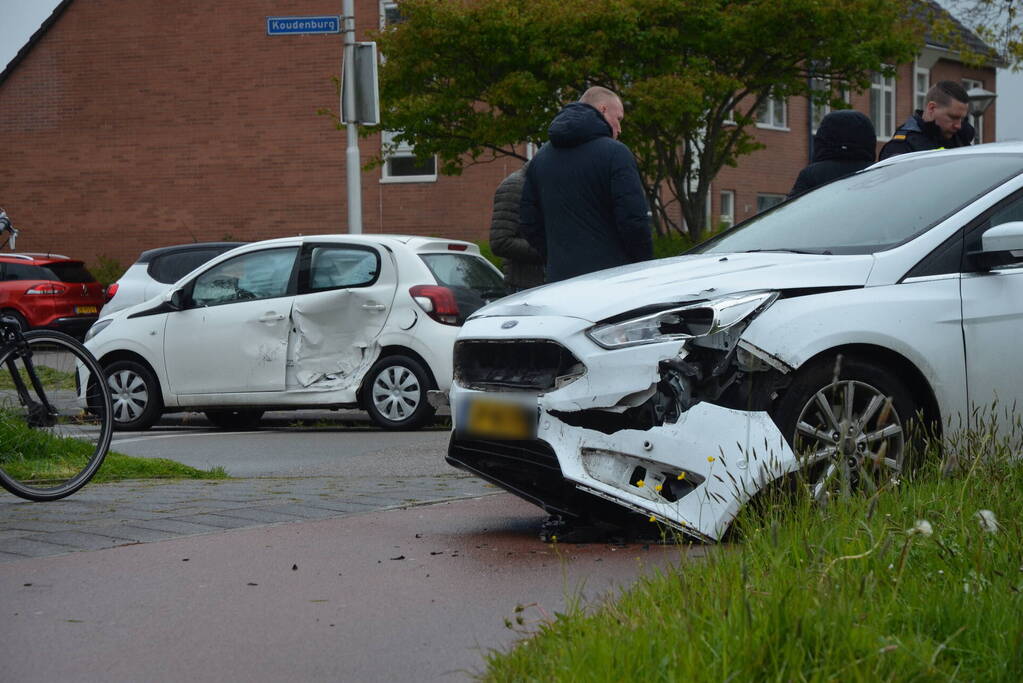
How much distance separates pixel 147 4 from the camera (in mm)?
32031

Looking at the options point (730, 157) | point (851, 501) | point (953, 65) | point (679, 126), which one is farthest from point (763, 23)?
point (953, 65)

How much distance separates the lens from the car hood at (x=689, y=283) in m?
5.19

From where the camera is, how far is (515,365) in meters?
5.47

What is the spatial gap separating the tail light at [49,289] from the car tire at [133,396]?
37.2 ft

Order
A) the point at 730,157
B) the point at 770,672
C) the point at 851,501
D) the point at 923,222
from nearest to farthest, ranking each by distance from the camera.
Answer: the point at 770,672 < the point at 851,501 < the point at 923,222 < the point at 730,157

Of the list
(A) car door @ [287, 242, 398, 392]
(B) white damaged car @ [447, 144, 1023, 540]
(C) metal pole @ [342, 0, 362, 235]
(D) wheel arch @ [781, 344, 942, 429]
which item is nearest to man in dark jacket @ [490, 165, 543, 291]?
(A) car door @ [287, 242, 398, 392]

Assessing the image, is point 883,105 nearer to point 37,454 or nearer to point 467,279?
point 467,279

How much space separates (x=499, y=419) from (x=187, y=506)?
6.57 ft

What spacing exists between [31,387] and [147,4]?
87.7 feet

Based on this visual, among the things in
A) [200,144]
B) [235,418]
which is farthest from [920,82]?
[235,418]

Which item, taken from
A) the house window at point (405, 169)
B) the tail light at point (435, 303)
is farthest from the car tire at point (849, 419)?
the house window at point (405, 169)

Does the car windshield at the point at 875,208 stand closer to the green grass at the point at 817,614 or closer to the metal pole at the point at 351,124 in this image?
the green grass at the point at 817,614

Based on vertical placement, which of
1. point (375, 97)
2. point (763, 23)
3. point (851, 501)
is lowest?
point (851, 501)

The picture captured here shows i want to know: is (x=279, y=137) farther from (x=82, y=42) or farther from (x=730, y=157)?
(x=730, y=157)
